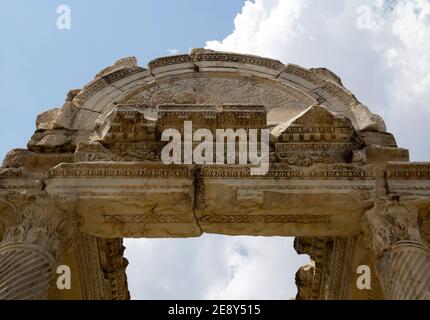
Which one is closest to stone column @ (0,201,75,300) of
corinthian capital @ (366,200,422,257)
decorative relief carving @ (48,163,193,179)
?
decorative relief carving @ (48,163,193,179)

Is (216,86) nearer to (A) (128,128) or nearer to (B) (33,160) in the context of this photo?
(A) (128,128)

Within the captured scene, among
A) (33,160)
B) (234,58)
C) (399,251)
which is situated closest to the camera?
(399,251)

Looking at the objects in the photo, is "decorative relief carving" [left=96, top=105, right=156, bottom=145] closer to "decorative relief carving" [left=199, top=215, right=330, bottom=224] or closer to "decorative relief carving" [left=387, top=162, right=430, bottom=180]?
"decorative relief carving" [left=199, top=215, right=330, bottom=224]

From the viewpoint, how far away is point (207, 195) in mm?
7379

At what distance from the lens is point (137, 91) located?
376 inches

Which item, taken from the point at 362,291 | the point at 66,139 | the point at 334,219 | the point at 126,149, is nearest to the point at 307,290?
the point at 362,291

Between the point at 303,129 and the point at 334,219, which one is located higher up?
the point at 303,129

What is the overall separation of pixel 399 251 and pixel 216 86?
177 inches

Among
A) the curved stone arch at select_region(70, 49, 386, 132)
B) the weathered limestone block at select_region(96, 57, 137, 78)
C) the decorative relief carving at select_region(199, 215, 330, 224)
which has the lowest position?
the decorative relief carving at select_region(199, 215, 330, 224)

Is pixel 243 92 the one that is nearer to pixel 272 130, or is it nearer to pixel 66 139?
pixel 272 130

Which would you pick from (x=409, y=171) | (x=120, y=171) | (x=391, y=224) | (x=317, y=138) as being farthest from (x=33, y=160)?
(x=409, y=171)

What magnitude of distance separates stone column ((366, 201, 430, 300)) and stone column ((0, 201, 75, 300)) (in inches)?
154

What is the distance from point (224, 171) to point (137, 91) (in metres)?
2.82

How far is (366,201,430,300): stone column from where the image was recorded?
6.29m
